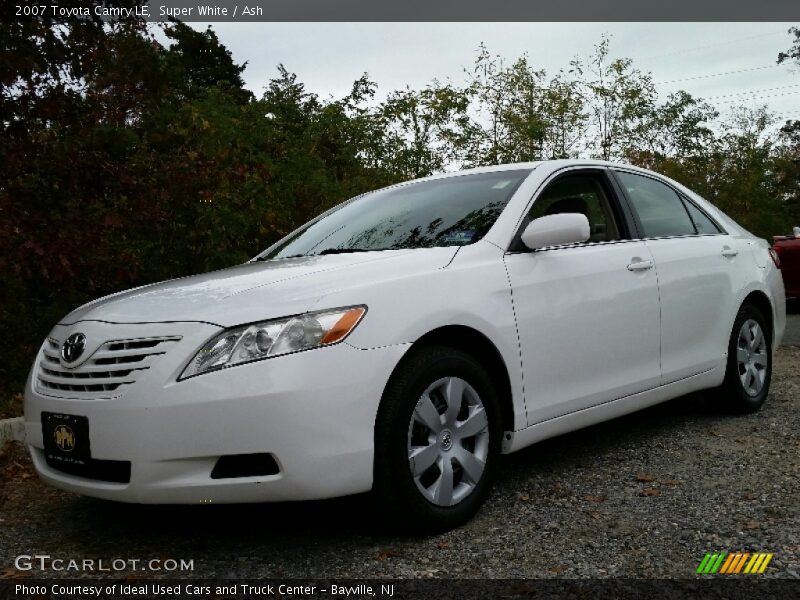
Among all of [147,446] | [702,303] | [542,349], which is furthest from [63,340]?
[702,303]

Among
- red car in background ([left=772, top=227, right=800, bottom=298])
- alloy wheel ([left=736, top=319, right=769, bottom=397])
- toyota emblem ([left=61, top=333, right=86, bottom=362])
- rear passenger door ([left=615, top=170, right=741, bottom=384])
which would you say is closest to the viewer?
toyota emblem ([left=61, top=333, right=86, bottom=362])

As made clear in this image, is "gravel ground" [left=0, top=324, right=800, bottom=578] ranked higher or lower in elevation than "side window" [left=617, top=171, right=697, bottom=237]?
lower

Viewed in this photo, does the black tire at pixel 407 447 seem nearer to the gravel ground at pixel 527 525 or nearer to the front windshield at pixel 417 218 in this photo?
the gravel ground at pixel 527 525

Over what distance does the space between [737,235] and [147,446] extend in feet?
13.8

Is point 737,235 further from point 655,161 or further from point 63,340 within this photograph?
point 655,161

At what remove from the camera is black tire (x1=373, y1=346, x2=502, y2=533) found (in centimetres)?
312

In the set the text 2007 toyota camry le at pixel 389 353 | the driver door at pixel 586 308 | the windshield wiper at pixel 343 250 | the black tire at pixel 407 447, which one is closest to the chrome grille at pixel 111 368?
the text 2007 toyota camry le at pixel 389 353

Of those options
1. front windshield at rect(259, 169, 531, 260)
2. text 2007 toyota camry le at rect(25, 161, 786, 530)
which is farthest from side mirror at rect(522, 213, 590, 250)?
front windshield at rect(259, 169, 531, 260)

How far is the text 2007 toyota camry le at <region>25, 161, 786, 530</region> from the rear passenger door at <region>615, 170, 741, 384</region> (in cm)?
2

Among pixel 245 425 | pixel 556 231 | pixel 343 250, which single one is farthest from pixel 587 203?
pixel 245 425

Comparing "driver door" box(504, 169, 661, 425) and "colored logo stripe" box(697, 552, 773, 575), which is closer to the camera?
"colored logo stripe" box(697, 552, 773, 575)

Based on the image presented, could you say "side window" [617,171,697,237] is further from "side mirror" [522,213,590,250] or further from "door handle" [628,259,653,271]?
"side mirror" [522,213,590,250]

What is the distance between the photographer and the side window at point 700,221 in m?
5.24

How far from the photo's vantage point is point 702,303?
4.89 m
